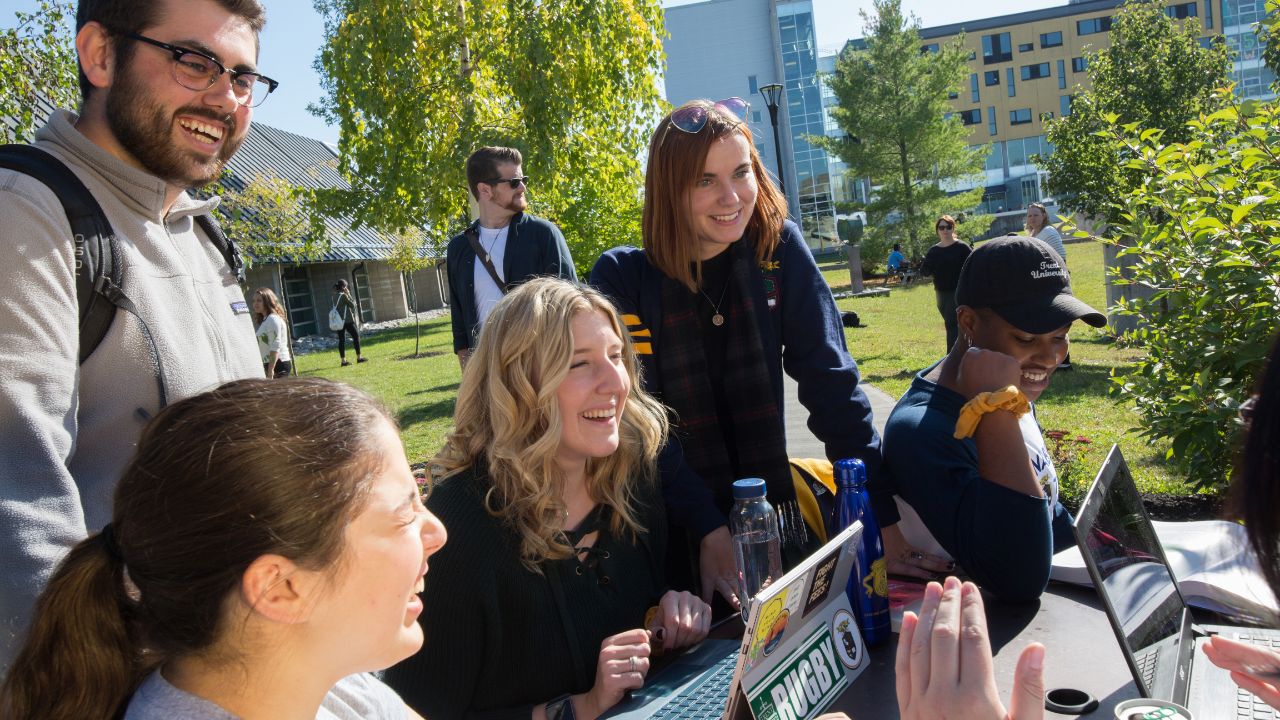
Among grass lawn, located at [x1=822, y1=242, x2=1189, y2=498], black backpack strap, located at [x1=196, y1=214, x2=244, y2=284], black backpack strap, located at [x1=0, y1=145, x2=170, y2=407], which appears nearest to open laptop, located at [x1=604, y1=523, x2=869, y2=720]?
black backpack strap, located at [x1=0, y1=145, x2=170, y2=407]

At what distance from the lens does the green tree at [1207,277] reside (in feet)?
11.9

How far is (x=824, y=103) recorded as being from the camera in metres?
60.9

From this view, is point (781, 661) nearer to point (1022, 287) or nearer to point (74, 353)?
point (74, 353)

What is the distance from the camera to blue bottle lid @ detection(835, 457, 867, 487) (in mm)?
2080

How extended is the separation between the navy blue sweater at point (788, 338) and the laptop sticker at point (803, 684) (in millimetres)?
847

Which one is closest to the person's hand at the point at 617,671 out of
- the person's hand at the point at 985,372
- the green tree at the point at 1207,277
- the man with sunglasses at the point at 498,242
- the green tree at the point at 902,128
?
the person's hand at the point at 985,372

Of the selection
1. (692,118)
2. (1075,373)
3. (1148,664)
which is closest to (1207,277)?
(692,118)

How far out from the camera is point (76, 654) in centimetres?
124

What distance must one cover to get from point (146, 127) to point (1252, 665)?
2.19m

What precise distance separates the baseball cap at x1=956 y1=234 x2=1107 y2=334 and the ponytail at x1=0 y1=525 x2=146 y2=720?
2201 millimetres

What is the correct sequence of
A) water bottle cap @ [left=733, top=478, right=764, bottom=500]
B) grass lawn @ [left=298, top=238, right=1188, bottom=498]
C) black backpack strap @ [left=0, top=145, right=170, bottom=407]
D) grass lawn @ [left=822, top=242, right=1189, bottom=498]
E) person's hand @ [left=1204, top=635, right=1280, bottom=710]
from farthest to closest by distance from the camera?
grass lawn @ [left=298, top=238, right=1188, bottom=498] → grass lawn @ [left=822, top=242, right=1189, bottom=498] → water bottle cap @ [left=733, top=478, right=764, bottom=500] → black backpack strap @ [left=0, top=145, right=170, bottom=407] → person's hand @ [left=1204, top=635, right=1280, bottom=710]

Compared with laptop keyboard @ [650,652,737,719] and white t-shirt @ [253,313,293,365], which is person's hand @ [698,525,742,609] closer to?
laptop keyboard @ [650,652,737,719]

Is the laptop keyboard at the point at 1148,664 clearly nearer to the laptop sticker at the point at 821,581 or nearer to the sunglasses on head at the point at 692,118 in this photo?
the laptop sticker at the point at 821,581

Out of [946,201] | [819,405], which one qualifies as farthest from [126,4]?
[946,201]
